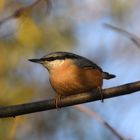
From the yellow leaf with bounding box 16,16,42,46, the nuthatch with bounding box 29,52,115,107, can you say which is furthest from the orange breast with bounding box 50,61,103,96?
the yellow leaf with bounding box 16,16,42,46

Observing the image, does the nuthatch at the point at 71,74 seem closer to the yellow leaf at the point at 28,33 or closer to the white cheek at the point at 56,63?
the white cheek at the point at 56,63

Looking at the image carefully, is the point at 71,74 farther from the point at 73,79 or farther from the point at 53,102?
the point at 53,102

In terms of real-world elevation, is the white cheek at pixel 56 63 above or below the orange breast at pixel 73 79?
above

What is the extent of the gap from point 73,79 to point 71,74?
0.22 ft

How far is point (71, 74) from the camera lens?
2725 mm

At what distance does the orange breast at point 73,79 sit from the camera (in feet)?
8.57

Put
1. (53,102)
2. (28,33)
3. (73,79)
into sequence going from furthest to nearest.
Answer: (28,33), (73,79), (53,102)

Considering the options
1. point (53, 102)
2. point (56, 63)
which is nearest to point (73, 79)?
point (56, 63)

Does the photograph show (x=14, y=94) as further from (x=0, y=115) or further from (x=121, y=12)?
(x=0, y=115)

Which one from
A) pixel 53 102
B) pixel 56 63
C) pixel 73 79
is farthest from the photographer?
pixel 56 63

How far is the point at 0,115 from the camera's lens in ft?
7.13

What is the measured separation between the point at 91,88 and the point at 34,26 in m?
1.70

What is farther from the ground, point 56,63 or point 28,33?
point 56,63

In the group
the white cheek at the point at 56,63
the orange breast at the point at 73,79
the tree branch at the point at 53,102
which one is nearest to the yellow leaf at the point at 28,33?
the white cheek at the point at 56,63
